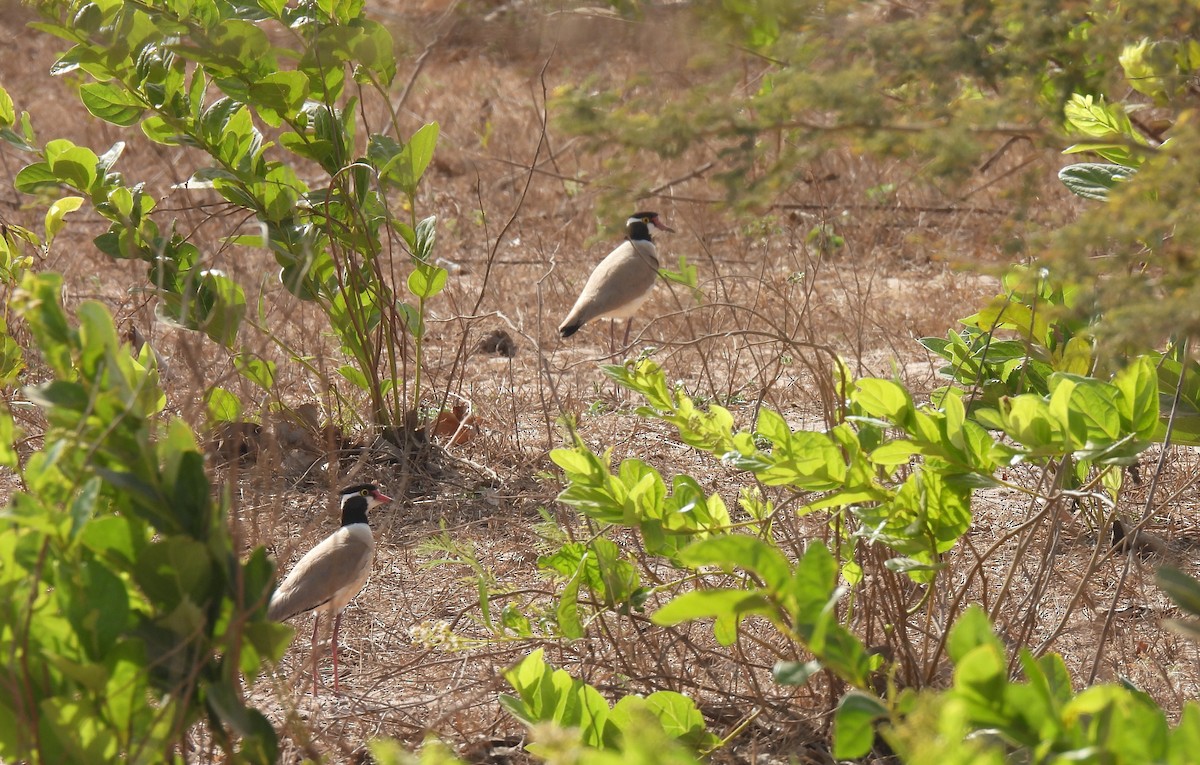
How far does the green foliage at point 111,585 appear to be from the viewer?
1.63m

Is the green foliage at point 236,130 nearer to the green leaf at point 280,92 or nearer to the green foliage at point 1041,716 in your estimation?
the green leaf at point 280,92

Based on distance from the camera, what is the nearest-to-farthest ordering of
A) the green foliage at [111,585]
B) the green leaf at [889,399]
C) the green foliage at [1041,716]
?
the green foliage at [1041,716]
the green foliage at [111,585]
the green leaf at [889,399]

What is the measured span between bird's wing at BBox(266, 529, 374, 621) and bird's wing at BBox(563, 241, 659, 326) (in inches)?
109

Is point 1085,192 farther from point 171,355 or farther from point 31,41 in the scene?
point 31,41

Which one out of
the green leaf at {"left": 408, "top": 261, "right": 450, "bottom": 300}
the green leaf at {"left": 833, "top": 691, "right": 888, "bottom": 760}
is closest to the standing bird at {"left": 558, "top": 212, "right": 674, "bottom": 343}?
the green leaf at {"left": 408, "top": 261, "right": 450, "bottom": 300}

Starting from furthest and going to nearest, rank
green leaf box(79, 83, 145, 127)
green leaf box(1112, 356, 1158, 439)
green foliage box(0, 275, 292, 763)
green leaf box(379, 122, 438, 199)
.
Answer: green leaf box(379, 122, 438, 199), green leaf box(79, 83, 145, 127), green leaf box(1112, 356, 1158, 439), green foliage box(0, 275, 292, 763)

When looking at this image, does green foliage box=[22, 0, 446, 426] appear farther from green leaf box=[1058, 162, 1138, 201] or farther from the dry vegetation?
green leaf box=[1058, 162, 1138, 201]

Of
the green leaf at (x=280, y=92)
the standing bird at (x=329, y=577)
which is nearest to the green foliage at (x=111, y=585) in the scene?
the standing bird at (x=329, y=577)

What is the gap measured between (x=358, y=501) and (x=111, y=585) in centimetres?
211

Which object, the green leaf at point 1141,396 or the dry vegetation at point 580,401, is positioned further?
the dry vegetation at point 580,401

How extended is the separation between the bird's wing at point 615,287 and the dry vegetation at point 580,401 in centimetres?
21

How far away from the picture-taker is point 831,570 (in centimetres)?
166

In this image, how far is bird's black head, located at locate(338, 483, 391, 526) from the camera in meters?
3.74

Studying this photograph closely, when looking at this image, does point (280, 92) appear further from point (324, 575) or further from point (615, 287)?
point (615, 287)
